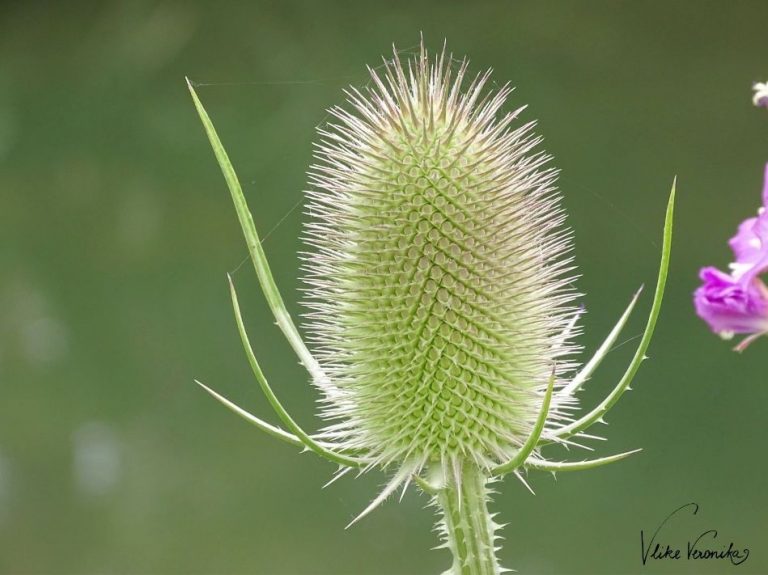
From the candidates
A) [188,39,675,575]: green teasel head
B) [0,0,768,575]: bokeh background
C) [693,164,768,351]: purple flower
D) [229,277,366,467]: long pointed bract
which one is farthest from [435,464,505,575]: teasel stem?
[0,0,768,575]: bokeh background

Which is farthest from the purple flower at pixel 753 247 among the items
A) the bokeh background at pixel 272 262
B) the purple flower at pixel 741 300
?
the bokeh background at pixel 272 262

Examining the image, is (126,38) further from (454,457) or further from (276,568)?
(454,457)

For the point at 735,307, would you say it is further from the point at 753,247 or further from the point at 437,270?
the point at 437,270

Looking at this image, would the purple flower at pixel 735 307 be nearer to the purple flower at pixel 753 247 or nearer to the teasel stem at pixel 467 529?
the purple flower at pixel 753 247

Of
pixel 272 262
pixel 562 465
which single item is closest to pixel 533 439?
pixel 562 465

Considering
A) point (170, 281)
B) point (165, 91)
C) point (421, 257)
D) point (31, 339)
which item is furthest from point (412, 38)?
point (421, 257)

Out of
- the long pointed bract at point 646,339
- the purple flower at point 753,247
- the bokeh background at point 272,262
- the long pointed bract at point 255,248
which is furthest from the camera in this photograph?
the bokeh background at point 272,262
